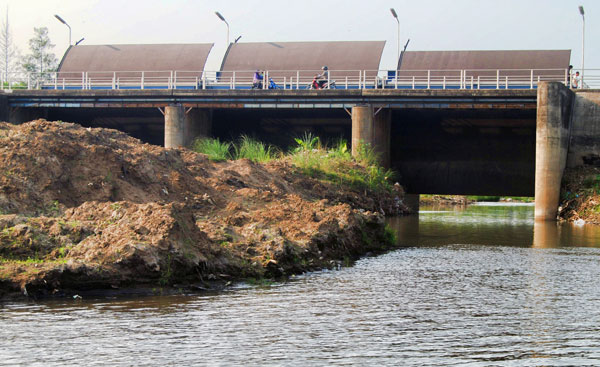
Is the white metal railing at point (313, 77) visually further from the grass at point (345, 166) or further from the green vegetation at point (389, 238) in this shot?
the green vegetation at point (389, 238)

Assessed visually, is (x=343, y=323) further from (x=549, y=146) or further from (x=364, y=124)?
(x=364, y=124)

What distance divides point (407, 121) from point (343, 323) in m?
32.3

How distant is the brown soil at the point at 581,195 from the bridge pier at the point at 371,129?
9.35 m

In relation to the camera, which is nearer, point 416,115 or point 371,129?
point 371,129

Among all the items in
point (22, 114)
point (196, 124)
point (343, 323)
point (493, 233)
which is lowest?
point (343, 323)

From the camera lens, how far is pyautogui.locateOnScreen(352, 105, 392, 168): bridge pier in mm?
39531

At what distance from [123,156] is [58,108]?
2739 centimetres

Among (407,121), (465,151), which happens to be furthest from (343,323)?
(407,121)

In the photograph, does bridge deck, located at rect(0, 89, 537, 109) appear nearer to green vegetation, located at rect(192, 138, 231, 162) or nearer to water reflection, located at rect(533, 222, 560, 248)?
green vegetation, located at rect(192, 138, 231, 162)

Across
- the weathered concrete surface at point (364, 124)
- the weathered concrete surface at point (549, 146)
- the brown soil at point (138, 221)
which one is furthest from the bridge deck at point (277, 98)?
the brown soil at point (138, 221)

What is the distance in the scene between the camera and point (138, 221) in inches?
595

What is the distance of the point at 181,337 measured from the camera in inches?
409

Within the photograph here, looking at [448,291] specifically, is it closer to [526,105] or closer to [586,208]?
[586,208]

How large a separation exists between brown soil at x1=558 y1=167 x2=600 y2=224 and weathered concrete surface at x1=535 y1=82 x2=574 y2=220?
0.59 metres
